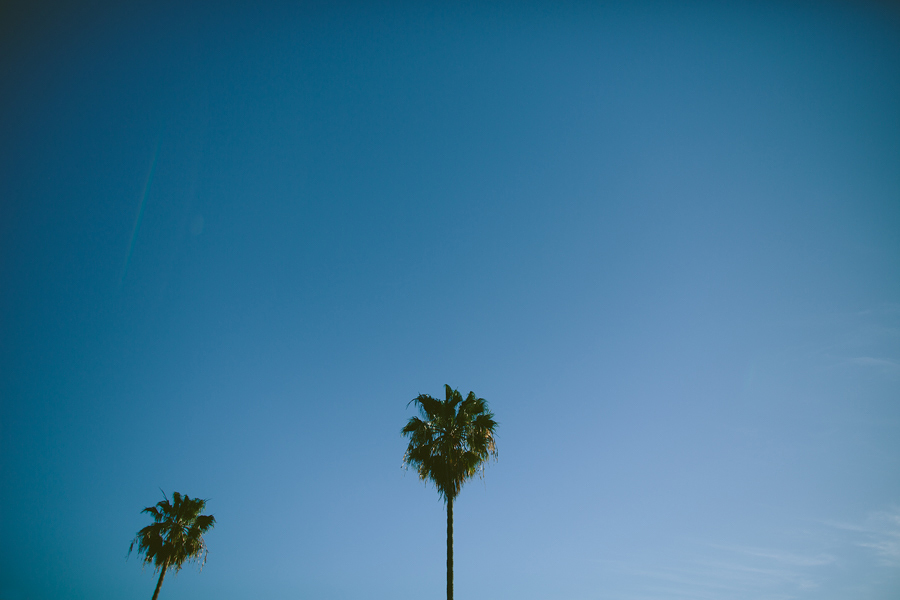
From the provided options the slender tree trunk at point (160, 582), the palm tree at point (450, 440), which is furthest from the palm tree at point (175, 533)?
the palm tree at point (450, 440)

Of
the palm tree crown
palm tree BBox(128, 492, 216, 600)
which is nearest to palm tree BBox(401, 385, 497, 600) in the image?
the palm tree crown

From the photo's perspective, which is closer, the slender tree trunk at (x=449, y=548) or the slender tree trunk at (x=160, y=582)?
the slender tree trunk at (x=449, y=548)

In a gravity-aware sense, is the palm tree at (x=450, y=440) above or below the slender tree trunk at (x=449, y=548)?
above

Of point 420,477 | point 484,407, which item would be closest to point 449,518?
point 420,477

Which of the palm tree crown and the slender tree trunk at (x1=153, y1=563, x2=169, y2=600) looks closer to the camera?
the palm tree crown

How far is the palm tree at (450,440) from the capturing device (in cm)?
1950

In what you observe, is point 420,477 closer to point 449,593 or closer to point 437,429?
point 437,429

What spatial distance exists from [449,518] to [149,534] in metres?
22.9

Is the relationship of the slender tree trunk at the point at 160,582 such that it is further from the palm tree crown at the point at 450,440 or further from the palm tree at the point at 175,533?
the palm tree crown at the point at 450,440

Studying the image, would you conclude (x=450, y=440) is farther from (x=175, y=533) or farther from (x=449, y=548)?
(x=175, y=533)

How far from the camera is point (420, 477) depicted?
1994 cm

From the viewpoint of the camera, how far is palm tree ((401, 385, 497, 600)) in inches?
768

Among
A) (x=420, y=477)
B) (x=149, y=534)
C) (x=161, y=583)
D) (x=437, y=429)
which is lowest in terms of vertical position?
(x=161, y=583)

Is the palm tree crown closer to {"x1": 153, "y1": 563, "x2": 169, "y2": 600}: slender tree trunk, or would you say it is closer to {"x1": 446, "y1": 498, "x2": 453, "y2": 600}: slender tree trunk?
{"x1": 446, "y1": 498, "x2": 453, "y2": 600}: slender tree trunk
